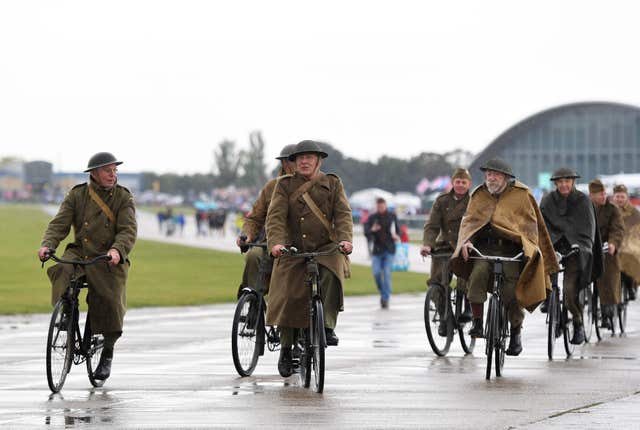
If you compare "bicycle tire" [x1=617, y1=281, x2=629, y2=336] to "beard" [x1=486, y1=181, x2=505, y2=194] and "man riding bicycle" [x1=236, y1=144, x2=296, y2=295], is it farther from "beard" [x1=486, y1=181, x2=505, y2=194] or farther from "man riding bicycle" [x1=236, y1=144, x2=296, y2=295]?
"man riding bicycle" [x1=236, y1=144, x2=296, y2=295]

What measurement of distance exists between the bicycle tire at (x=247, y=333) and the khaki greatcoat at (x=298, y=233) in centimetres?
47

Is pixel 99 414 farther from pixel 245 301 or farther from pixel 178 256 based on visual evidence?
pixel 178 256

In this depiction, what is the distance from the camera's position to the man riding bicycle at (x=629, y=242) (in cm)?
1872

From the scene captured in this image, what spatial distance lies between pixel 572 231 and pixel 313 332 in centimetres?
465

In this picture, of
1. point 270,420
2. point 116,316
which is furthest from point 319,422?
point 116,316

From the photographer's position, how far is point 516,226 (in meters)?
13.0

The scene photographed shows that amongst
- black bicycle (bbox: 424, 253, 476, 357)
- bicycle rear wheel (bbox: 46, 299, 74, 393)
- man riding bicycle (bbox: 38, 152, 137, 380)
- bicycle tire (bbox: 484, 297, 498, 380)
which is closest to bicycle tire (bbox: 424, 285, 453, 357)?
black bicycle (bbox: 424, 253, 476, 357)

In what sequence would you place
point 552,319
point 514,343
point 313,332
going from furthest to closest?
1. point 552,319
2. point 514,343
3. point 313,332

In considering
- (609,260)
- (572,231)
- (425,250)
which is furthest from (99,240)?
(609,260)

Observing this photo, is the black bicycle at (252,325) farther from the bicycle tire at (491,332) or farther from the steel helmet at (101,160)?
the bicycle tire at (491,332)

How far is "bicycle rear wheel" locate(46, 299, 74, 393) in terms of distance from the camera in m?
11.2

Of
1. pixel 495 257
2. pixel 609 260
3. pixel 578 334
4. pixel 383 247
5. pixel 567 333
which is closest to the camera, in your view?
pixel 495 257

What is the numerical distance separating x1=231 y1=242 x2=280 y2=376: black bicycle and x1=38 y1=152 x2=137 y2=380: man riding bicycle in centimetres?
107

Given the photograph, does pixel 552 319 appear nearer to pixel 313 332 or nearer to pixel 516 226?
pixel 516 226
